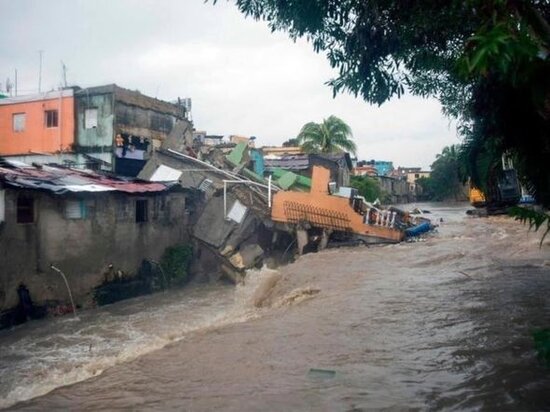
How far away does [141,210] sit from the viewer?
1809 cm

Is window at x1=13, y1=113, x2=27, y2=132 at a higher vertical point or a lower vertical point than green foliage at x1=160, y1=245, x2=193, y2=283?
higher

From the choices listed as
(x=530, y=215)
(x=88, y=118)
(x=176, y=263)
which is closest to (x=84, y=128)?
(x=88, y=118)

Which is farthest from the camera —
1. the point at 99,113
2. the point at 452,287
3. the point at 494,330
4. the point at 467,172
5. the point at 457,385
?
Result: the point at 99,113

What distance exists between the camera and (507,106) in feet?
15.3

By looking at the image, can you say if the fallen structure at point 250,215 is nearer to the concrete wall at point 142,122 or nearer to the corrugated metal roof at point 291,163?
the concrete wall at point 142,122

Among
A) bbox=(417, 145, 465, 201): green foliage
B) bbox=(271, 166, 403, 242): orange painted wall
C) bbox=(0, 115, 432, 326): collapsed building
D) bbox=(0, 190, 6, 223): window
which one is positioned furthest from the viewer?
bbox=(417, 145, 465, 201): green foliage

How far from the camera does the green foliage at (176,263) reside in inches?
734

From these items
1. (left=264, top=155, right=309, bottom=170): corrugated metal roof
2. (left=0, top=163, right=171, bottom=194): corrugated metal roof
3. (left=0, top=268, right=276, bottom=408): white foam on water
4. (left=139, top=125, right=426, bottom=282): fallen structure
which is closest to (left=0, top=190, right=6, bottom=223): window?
(left=0, top=163, right=171, bottom=194): corrugated metal roof

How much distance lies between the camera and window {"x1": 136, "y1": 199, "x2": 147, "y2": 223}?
17.9 m

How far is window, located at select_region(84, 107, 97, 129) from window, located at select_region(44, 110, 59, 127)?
1.71 metres

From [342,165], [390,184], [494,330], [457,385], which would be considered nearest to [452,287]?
[494,330]

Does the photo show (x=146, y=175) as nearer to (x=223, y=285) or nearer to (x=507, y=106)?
(x=223, y=285)

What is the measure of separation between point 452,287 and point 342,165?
25.0 m

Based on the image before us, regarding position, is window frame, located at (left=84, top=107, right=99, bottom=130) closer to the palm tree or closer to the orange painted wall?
the orange painted wall
